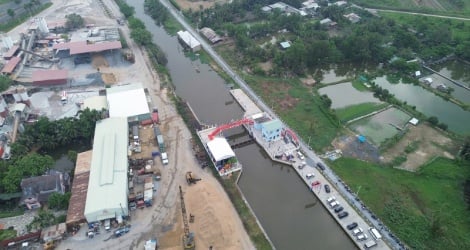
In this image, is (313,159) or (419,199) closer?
(419,199)

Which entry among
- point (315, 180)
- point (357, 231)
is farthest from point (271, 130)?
point (357, 231)

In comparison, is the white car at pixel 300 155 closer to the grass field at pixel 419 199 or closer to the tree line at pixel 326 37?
the grass field at pixel 419 199

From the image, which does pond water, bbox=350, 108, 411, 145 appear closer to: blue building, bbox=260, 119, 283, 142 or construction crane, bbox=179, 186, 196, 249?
blue building, bbox=260, 119, 283, 142

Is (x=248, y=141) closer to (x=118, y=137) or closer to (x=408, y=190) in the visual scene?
(x=118, y=137)

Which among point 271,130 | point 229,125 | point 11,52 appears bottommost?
point 229,125

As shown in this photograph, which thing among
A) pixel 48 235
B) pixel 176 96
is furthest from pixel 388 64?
pixel 48 235

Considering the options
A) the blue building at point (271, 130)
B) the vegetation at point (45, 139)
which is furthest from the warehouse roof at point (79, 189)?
the blue building at point (271, 130)

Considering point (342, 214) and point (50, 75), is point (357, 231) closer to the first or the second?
point (342, 214)
